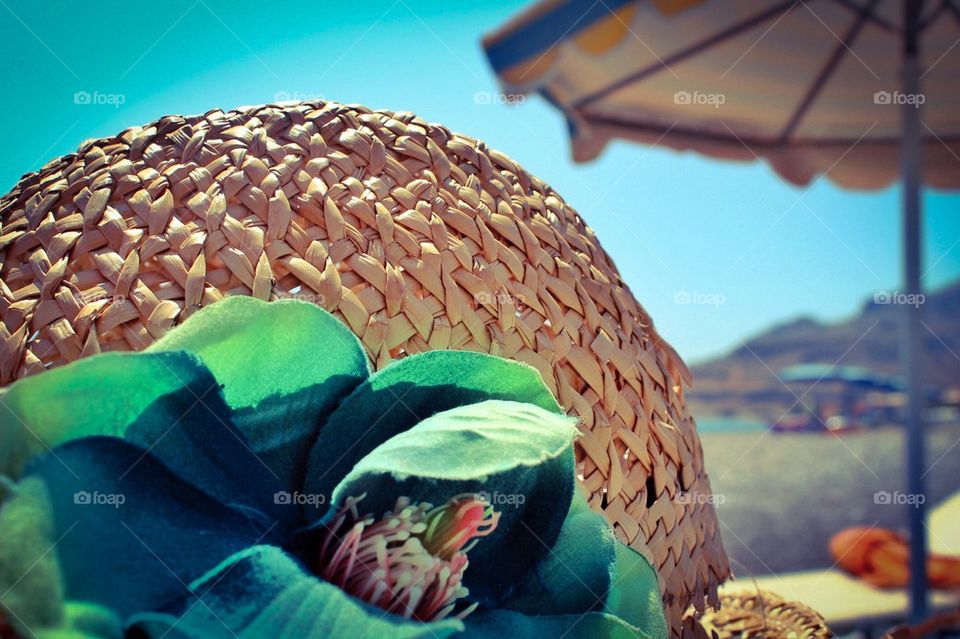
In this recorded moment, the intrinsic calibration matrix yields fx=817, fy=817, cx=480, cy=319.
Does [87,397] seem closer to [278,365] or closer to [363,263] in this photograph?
[278,365]

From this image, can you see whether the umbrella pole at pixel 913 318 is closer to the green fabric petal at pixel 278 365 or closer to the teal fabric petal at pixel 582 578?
the teal fabric petal at pixel 582 578

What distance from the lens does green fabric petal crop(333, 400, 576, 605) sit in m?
0.42

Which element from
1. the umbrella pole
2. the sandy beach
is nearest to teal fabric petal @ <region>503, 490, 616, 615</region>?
the umbrella pole

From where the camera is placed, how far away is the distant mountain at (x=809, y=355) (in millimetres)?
9367

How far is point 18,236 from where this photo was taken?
Result: 624 millimetres

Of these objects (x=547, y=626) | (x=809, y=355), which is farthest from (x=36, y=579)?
(x=809, y=355)

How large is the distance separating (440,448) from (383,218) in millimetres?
251

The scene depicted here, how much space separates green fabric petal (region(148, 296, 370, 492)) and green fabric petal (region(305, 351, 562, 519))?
1cm

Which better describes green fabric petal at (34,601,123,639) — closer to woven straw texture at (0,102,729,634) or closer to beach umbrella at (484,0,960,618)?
woven straw texture at (0,102,729,634)

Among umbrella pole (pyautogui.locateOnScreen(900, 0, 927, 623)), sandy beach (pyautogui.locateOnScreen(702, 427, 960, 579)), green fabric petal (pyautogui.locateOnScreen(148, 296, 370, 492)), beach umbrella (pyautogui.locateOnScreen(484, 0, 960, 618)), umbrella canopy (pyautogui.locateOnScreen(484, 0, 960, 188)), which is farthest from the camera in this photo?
sandy beach (pyautogui.locateOnScreen(702, 427, 960, 579))

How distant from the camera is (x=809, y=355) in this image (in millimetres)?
10930

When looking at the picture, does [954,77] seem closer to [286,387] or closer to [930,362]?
[286,387]

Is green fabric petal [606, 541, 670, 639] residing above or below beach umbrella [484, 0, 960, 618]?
below

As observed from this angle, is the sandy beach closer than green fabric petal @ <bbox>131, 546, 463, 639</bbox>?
No
